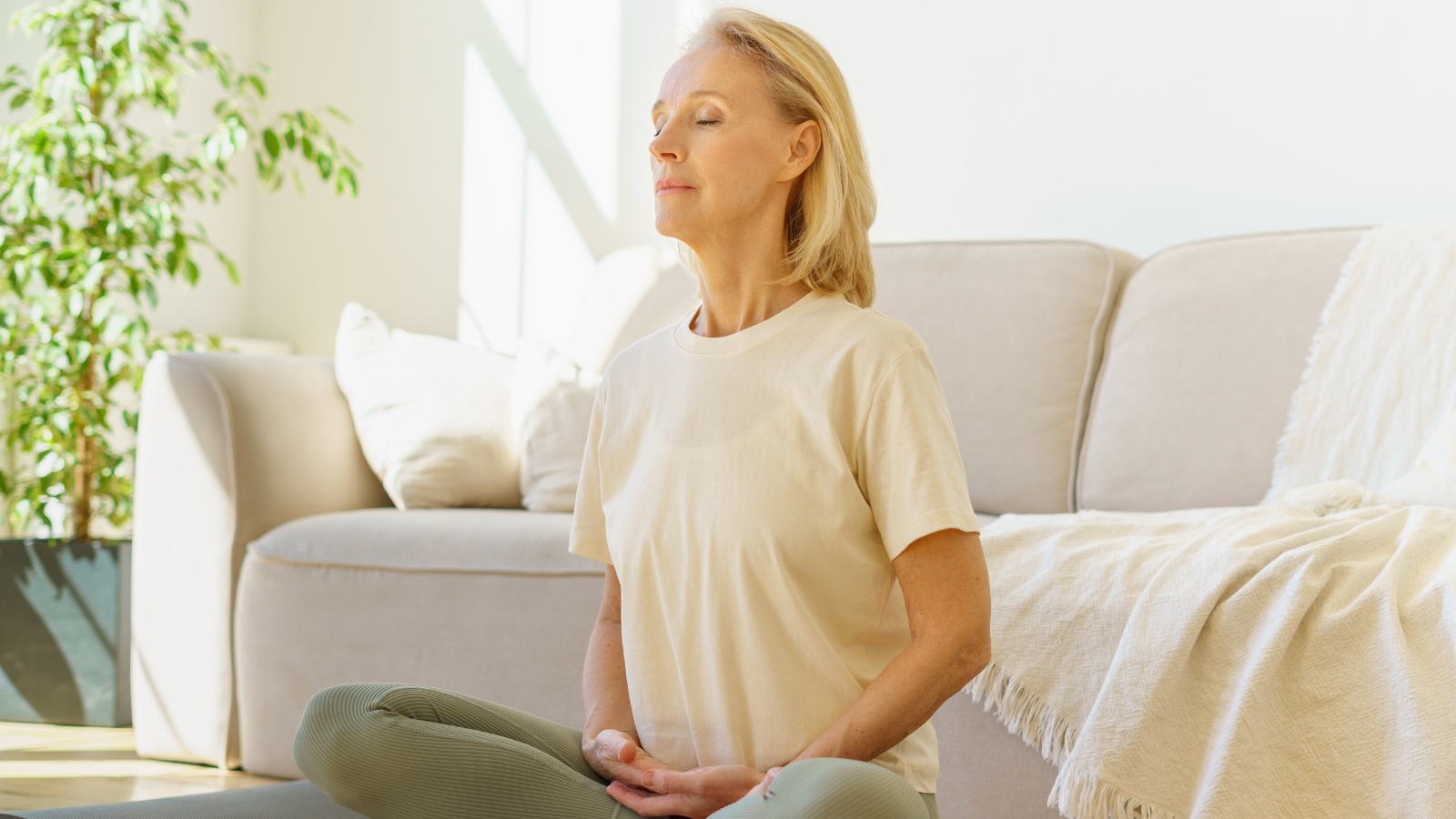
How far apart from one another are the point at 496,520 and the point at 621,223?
1.25m

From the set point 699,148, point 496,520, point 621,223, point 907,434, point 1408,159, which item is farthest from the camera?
point 621,223

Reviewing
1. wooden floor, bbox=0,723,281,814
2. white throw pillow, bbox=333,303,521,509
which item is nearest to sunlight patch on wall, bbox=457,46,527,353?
white throw pillow, bbox=333,303,521,509

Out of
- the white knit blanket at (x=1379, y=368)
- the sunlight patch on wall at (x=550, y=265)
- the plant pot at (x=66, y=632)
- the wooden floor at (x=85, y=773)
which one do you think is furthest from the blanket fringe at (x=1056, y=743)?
the sunlight patch on wall at (x=550, y=265)

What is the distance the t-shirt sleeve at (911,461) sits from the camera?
2.84 ft

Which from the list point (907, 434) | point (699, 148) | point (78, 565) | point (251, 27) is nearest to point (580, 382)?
point (78, 565)

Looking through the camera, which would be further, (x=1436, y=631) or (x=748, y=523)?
(x=1436, y=631)

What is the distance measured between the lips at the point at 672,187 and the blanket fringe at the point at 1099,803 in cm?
71

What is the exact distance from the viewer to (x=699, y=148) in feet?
3.30

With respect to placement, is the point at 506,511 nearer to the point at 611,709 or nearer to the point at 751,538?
the point at 611,709

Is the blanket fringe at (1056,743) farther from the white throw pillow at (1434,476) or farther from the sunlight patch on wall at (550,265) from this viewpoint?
the sunlight patch on wall at (550,265)

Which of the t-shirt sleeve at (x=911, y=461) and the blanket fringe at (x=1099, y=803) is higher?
the t-shirt sleeve at (x=911, y=461)

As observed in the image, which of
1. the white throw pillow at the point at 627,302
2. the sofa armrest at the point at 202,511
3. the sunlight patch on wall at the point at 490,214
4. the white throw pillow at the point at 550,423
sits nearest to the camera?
the sofa armrest at the point at 202,511

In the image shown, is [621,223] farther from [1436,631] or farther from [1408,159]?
[1436,631]

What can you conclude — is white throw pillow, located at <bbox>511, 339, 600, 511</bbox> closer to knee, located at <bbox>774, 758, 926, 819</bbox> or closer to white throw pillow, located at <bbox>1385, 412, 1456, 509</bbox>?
white throw pillow, located at <bbox>1385, 412, 1456, 509</bbox>
